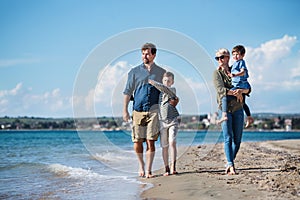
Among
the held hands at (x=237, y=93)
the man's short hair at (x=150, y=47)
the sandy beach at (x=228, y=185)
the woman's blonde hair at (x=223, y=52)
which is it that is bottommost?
the sandy beach at (x=228, y=185)

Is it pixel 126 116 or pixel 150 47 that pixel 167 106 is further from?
pixel 150 47

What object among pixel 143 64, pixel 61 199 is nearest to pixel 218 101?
pixel 143 64

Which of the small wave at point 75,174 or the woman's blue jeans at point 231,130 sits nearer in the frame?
the woman's blue jeans at point 231,130

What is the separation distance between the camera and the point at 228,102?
19.9 ft

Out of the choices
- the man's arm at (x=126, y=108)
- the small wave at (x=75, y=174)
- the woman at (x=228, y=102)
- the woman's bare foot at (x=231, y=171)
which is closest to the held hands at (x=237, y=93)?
the woman at (x=228, y=102)

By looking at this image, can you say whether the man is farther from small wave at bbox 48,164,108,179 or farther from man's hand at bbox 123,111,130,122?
small wave at bbox 48,164,108,179

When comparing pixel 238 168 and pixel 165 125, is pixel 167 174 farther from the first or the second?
pixel 238 168

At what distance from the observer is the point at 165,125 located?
635 cm

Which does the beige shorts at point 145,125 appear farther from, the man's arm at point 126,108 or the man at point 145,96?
the man's arm at point 126,108

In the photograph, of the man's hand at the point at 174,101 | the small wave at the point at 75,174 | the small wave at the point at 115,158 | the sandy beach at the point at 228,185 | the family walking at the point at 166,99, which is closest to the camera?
the sandy beach at the point at 228,185

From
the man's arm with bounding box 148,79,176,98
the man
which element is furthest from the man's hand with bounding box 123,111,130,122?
the man's arm with bounding box 148,79,176,98

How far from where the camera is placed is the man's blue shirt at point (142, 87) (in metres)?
6.09

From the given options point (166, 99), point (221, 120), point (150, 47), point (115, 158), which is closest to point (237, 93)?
point (221, 120)

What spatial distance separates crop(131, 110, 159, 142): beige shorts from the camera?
615cm
